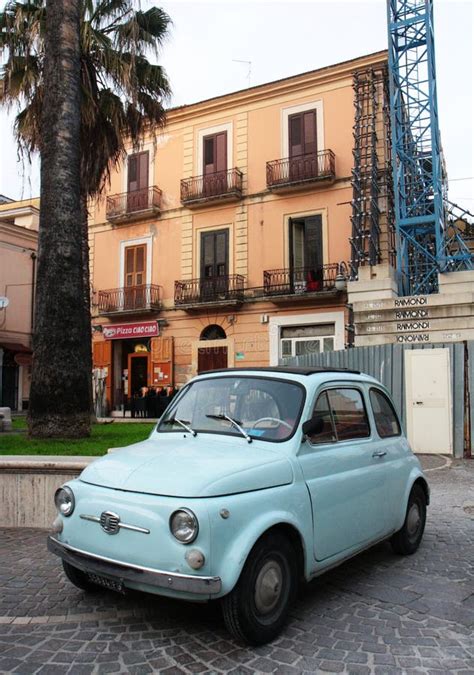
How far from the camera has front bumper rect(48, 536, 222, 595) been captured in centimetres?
303

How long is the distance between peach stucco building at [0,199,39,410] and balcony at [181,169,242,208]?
36.2 feet

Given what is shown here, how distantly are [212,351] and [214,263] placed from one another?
3636 millimetres

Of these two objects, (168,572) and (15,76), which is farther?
(15,76)

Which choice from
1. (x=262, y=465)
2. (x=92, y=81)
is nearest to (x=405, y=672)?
(x=262, y=465)

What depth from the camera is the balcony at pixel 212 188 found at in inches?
890

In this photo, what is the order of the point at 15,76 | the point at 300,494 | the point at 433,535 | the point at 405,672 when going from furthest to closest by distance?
the point at 15,76, the point at 433,535, the point at 300,494, the point at 405,672

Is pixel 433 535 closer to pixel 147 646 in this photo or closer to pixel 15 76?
pixel 147 646

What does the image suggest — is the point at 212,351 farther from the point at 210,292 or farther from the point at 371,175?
the point at 371,175

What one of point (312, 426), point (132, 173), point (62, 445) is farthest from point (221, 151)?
point (312, 426)

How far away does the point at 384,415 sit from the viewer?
5.22 meters

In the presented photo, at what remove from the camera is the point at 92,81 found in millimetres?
13047

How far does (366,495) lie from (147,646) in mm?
1948

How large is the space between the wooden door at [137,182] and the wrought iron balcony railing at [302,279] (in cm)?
711

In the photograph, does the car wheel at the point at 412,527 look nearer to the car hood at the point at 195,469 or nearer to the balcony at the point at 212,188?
the car hood at the point at 195,469
